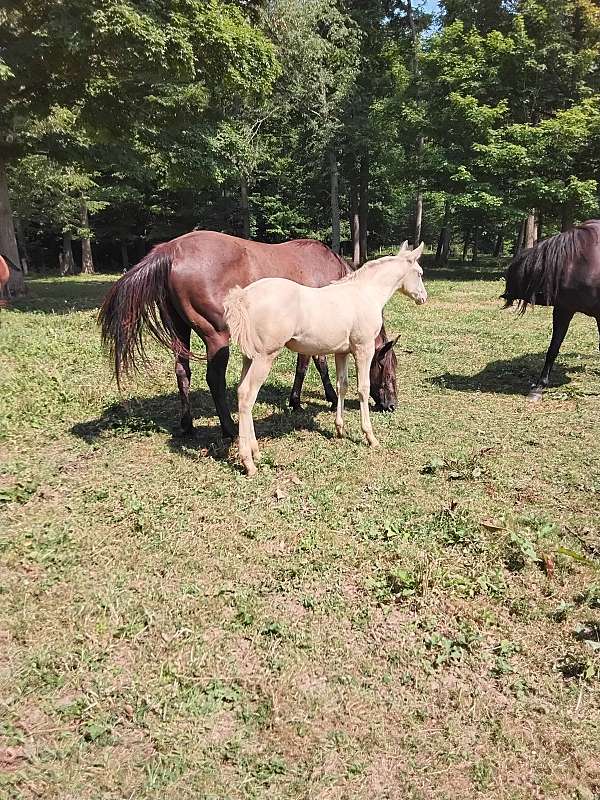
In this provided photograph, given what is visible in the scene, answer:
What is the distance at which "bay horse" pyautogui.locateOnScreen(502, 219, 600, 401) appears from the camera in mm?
7250

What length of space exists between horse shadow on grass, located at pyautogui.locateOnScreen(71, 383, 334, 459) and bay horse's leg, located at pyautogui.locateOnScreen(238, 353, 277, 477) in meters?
0.56

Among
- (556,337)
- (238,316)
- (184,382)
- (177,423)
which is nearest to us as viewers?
(238,316)

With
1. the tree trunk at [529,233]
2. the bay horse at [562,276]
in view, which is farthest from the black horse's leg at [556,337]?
the tree trunk at [529,233]

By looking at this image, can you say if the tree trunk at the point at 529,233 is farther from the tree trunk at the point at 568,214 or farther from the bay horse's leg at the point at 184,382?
the bay horse's leg at the point at 184,382

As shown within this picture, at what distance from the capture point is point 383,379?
6762 millimetres

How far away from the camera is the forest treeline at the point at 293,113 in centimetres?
1171

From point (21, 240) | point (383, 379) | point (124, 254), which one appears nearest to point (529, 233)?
point (383, 379)

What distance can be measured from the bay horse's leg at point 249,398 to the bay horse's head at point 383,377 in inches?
83.0

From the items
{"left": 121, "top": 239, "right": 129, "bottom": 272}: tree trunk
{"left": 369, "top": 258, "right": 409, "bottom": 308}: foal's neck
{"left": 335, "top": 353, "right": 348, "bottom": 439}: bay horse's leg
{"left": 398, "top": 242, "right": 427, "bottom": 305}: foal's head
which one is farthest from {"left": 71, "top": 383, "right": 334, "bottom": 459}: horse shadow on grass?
{"left": 121, "top": 239, "right": 129, "bottom": 272}: tree trunk

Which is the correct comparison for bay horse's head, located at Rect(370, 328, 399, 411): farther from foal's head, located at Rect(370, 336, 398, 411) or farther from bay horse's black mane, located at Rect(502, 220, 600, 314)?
bay horse's black mane, located at Rect(502, 220, 600, 314)

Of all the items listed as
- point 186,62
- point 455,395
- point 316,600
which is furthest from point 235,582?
point 186,62

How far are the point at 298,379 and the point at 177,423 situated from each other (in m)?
1.64

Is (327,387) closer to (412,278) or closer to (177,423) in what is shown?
(412,278)

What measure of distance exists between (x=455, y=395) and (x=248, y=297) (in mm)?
4080
